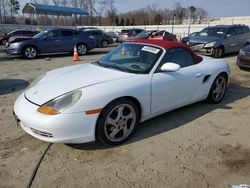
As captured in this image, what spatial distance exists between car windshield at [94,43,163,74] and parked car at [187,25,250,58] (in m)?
8.14

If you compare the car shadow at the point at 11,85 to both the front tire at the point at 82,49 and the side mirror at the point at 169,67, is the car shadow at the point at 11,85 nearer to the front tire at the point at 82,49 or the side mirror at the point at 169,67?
the side mirror at the point at 169,67

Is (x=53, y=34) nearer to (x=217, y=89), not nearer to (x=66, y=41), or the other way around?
(x=66, y=41)

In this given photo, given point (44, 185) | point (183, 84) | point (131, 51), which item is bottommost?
point (44, 185)

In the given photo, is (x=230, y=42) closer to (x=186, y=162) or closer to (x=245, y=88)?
(x=245, y=88)

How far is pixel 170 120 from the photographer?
4.57 metres

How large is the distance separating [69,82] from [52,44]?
33.5 ft

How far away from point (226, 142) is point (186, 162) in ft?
2.98

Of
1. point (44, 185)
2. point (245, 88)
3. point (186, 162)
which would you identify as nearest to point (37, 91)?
point (44, 185)

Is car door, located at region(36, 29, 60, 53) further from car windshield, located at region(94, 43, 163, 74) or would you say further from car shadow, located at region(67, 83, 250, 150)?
car shadow, located at region(67, 83, 250, 150)

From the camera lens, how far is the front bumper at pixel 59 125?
315 centimetres

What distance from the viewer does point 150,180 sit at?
296 cm

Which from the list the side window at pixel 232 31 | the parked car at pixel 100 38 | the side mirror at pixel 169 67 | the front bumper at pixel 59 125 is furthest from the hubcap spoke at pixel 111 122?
the parked car at pixel 100 38

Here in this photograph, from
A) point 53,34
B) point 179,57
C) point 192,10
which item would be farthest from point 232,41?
point 192,10

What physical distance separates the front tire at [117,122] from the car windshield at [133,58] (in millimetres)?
632
